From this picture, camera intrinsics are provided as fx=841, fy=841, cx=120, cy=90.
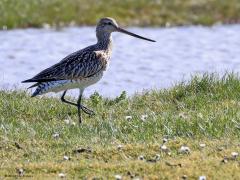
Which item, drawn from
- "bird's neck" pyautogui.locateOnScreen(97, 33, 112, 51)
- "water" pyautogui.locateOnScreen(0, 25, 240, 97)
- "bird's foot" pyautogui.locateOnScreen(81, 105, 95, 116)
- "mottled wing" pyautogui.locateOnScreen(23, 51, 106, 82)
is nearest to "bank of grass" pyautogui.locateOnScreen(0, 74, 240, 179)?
"bird's foot" pyautogui.locateOnScreen(81, 105, 95, 116)

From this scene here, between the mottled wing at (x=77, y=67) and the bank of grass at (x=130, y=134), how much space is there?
0.52m

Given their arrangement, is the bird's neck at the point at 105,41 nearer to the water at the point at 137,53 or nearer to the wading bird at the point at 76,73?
the wading bird at the point at 76,73

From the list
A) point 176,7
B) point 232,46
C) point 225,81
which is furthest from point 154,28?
point 225,81

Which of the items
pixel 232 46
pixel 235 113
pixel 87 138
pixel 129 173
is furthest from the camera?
pixel 232 46

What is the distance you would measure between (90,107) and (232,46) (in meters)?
10.6

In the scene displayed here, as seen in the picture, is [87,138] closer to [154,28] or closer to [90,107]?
[90,107]

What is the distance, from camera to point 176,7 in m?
25.4

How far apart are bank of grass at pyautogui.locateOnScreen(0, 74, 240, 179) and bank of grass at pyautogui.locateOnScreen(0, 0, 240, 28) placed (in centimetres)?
1029

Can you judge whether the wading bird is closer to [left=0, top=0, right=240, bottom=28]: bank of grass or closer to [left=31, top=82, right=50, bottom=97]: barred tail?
[left=31, top=82, right=50, bottom=97]: barred tail

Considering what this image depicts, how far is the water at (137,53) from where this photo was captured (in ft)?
61.5

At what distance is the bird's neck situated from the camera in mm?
13397

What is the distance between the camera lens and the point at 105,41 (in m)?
13.5

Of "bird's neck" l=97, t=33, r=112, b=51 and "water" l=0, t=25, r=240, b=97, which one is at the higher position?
"bird's neck" l=97, t=33, r=112, b=51

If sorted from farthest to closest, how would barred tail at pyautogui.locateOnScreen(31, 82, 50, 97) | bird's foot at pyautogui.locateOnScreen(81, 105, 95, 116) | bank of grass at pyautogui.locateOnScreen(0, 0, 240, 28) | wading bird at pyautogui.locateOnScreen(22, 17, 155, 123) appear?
bank of grass at pyautogui.locateOnScreen(0, 0, 240, 28)
bird's foot at pyautogui.locateOnScreen(81, 105, 95, 116)
wading bird at pyautogui.locateOnScreen(22, 17, 155, 123)
barred tail at pyautogui.locateOnScreen(31, 82, 50, 97)
